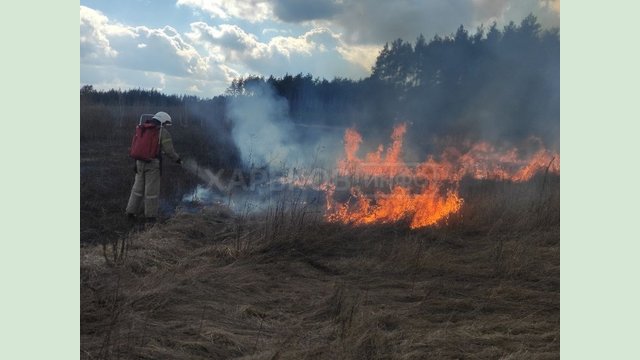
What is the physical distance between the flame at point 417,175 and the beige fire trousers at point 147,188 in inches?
121

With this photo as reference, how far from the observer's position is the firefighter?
8922mm

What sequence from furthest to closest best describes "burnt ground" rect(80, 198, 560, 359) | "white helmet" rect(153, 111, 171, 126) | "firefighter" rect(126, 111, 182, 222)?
"firefighter" rect(126, 111, 182, 222) < "white helmet" rect(153, 111, 171, 126) < "burnt ground" rect(80, 198, 560, 359)

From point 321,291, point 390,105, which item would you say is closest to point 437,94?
point 390,105

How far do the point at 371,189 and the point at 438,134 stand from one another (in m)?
5.82

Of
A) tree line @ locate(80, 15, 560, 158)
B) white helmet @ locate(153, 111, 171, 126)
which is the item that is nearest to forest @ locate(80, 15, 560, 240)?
tree line @ locate(80, 15, 560, 158)

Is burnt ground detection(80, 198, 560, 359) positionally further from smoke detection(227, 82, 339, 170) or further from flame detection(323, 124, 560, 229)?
smoke detection(227, 82, 339, 170)

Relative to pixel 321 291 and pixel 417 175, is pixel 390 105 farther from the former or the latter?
pixel 321 291

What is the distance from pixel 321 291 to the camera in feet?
19.6

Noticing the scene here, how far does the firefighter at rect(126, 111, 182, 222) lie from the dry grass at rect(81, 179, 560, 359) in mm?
931

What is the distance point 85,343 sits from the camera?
4551 millimetres

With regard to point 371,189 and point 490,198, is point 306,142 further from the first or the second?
point 490,198

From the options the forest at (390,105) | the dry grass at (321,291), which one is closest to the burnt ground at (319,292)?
the dry grass at (321,291)

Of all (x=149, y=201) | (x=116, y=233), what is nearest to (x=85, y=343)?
(x=116, y=233)

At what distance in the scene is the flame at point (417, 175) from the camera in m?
8.99
